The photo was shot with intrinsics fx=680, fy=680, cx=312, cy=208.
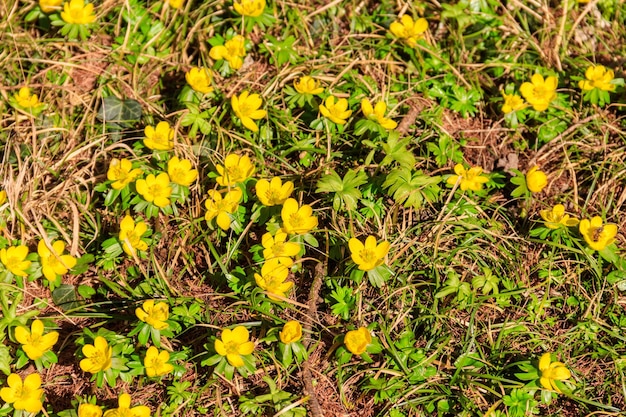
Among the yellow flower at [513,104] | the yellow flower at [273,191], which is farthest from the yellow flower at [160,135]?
the yellow flower at [513,104]

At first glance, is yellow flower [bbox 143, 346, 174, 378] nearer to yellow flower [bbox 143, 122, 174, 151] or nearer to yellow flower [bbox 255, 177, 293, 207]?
yellow flower [bbox 255, 177, 293, 207]

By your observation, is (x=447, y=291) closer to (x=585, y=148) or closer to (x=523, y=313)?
(x=523, y=313)

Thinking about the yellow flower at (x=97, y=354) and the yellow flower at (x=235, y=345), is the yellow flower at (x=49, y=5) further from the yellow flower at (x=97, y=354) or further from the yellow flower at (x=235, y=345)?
the yellow flower at (x=235, y=345)

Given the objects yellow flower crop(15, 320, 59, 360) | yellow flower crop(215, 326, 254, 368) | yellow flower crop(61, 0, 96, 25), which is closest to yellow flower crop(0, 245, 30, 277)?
yellow flower crop(15, 320, 59, 360)

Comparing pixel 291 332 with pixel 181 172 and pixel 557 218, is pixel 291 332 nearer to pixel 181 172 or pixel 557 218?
pixel 181 172

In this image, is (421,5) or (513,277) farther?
(421,5)

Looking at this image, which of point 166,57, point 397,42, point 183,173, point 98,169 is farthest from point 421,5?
point 98,169

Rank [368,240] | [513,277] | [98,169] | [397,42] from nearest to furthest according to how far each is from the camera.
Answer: [368,240]
[513,277]
[98,169]
[397,42]
